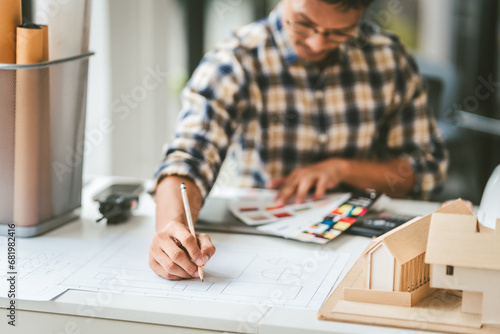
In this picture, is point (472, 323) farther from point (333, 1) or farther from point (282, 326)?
point (333, 1)

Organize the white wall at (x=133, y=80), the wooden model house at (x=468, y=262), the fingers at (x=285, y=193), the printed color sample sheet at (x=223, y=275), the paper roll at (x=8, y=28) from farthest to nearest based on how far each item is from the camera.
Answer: the white wall at (x=133, y=80)
the fingers at (x=285, y=193)
the paper roll at (x=8, y=28)
the printed color sample sheet at (x=223, y=275)
the wooden model house at (x=468, y=262)

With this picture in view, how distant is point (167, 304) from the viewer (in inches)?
34.2

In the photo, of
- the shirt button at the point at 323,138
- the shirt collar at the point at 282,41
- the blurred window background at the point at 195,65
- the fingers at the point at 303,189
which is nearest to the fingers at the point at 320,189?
the fingers at the point at 303,189

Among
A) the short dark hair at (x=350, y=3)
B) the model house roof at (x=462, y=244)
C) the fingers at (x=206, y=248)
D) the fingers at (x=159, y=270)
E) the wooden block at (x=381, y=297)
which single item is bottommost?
the fingers at (x=159, y=270)

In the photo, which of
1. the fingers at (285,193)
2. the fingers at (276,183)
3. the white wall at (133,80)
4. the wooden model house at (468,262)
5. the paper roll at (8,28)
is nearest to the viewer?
the wooden model house at (468,262)

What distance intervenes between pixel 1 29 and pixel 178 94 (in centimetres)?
169

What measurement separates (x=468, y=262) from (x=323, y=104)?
858mm

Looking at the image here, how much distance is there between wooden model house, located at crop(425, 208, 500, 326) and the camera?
0.79 meters

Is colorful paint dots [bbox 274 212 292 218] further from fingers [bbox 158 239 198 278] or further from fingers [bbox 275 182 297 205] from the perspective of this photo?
fingers [bbox 158 239 198 278]

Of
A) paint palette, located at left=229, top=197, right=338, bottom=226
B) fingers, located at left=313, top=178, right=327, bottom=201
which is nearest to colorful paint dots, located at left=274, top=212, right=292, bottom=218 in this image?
paint palette, located at left=229, top=197, right=338, bottom=226

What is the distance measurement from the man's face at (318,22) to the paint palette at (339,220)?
0.34m

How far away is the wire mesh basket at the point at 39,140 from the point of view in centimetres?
109

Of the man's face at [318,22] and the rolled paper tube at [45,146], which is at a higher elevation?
the man's face at [318,22]

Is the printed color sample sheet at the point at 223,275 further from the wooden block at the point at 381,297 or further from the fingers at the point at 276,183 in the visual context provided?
the fingers at the point at 276,183
